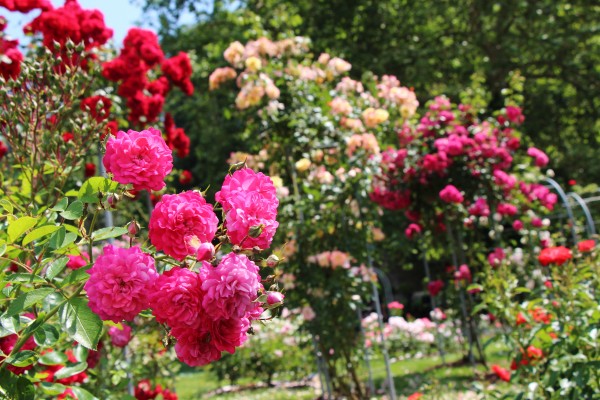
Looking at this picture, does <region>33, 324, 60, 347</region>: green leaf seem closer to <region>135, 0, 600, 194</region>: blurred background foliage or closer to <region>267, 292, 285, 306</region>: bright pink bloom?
<region>267, 292, 285, 306</region>: bright pink bloom

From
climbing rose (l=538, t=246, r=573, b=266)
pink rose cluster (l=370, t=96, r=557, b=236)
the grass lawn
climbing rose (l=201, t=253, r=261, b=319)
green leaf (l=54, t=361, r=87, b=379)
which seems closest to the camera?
climbing rose (l=201, t=253, r=261, b=319)

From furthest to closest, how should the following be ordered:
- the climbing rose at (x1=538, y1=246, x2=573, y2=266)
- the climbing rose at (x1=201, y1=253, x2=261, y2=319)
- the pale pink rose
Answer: the pale pink rose
the climbing rose at (x1=538, y1=246, x2=573, y2=266)
the climbing rose at (x1=201, y1=253, x2=261, y2=319)

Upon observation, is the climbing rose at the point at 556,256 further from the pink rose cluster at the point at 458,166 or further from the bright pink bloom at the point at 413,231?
the bright pink bloom at the point at 413,231

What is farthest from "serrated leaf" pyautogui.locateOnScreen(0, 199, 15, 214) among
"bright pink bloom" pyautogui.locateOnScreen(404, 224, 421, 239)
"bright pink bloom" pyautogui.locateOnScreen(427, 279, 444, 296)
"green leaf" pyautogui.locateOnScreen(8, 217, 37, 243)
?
"bright pink bloom" pyautogui.locateOnScreen(427, 279, 444, 296)

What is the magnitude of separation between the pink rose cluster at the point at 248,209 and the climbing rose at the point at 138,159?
0.13m

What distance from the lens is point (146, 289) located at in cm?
109

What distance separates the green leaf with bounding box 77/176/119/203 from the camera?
1223 millimetres

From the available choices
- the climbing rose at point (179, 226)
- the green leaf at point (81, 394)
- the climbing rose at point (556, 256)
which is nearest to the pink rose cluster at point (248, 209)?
the climbing rose at point (179, 226)

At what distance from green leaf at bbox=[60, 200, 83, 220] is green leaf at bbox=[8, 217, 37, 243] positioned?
58mm

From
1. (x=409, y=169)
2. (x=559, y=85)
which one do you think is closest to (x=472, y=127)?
(x=409, y=169)

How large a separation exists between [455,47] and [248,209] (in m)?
11.2

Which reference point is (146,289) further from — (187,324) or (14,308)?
(14,308)

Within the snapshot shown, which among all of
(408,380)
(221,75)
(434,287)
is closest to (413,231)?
(434,287)

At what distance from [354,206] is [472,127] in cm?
228
